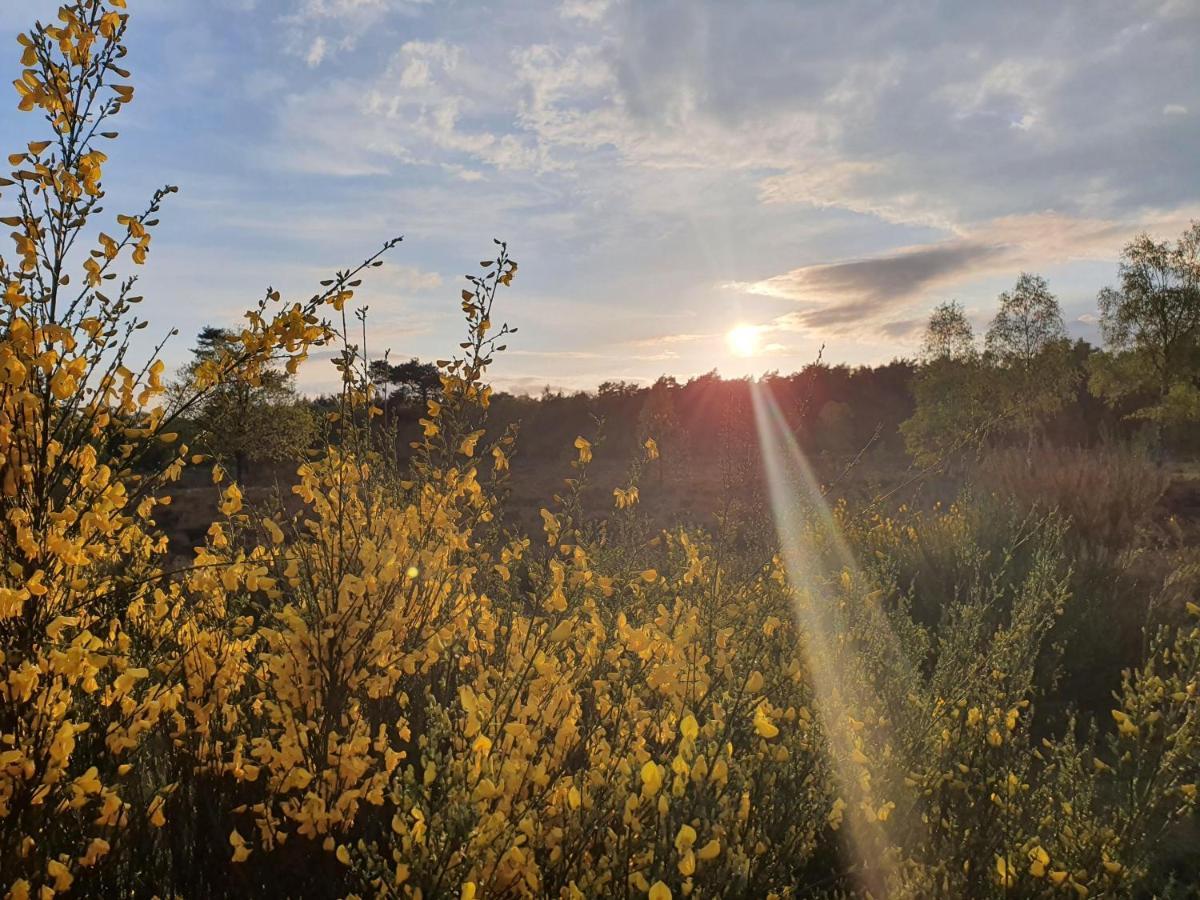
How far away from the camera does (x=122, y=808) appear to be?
2002 millimetres

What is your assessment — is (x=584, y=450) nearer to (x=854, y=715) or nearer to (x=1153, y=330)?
(x=854, y=715)

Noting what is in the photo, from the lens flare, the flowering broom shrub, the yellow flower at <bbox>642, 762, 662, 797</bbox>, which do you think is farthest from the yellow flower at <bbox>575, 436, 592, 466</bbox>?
the yellow flower at <bbox>642, 762, 662, 797</bbox>

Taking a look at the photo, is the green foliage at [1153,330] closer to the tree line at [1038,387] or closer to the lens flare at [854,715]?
the tree line at [1038,387]

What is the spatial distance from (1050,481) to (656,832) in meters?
8.31

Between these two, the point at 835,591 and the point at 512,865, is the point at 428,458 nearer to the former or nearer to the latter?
the point at 512,865

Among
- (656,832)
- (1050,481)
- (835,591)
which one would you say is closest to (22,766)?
(656,832)

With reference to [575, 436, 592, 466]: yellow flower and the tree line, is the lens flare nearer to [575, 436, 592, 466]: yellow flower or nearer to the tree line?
[575, 436, 592, 466]: yellow flower

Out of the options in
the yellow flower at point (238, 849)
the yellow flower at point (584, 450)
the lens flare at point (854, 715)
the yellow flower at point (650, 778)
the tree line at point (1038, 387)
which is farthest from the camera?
the tree line at point (1038, 387)

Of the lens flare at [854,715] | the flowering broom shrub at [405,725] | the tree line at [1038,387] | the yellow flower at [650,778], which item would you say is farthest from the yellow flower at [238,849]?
the tree line at [1038,387]

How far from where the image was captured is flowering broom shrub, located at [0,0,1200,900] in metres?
1.79

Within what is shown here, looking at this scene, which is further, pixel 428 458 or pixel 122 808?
pixel 428 458

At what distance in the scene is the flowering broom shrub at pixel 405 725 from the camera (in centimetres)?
179

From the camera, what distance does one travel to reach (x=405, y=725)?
2467 millimetres

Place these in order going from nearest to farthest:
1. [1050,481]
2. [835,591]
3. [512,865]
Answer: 1. [512,865]
2. [835,591]
3. [1050,481]
